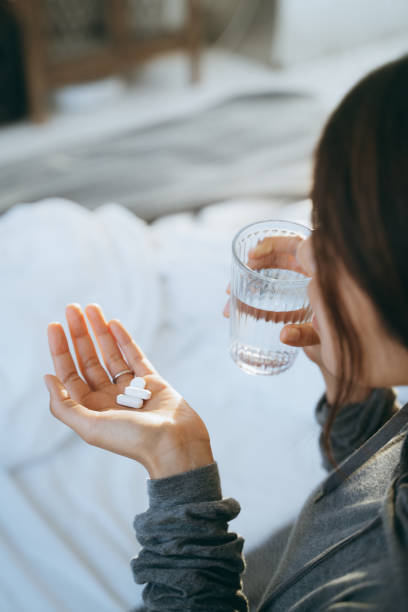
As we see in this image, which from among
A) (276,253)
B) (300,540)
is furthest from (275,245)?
(300,540)

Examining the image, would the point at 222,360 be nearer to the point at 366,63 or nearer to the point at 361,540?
the point at 361,540

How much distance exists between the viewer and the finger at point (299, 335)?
0.71 m

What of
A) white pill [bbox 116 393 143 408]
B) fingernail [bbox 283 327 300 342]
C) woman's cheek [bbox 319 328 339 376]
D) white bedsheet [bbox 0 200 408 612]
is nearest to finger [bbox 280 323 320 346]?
fingernail [bbox 283 327 300 342]

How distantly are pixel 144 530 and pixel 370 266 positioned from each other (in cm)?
39

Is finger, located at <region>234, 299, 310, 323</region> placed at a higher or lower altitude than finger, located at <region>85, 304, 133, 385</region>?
higher

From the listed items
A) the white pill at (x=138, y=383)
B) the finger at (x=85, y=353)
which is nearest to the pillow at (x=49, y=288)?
the finger at (x=85, y=353)

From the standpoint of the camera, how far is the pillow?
0.93 meters

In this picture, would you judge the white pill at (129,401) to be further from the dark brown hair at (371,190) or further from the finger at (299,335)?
the dark brown hair at (371,190)

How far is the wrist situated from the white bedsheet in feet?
0.84

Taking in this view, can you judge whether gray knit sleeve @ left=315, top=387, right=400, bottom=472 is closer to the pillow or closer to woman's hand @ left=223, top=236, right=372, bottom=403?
woman's hand @ left=223, top=236, right=372, bottom=403

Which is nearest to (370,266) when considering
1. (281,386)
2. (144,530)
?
(144,530)

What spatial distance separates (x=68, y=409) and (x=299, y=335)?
31 centimetres

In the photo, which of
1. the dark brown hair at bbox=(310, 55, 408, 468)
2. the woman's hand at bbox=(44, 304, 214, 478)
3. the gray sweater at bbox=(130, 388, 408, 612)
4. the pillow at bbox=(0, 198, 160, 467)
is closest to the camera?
the dark brown hair at bbox=(310, 55, 408, 468)

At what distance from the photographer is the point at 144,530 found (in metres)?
0.64
